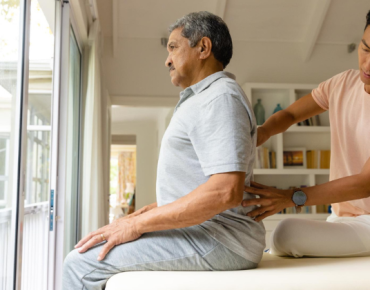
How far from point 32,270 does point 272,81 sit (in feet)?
10.8

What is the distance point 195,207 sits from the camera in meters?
1.11

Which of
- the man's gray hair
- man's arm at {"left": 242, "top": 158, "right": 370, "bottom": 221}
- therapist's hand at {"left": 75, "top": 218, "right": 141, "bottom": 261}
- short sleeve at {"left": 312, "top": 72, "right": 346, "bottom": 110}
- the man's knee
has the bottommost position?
the man's knee

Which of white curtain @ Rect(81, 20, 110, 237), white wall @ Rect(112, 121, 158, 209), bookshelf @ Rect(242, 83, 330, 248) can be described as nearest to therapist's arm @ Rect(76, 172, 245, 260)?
white curtain @ Rect(81, 20, 110, 237)

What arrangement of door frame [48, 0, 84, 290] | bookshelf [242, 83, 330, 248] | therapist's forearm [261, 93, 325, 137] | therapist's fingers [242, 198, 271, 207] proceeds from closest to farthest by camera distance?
therapist's fingers [242, 198, 271, 207] → therapist's forearm [261, 93, 325, 137] → door frame [48, 0, 84, 290] → bookshelf [242, 83, 330, 248]

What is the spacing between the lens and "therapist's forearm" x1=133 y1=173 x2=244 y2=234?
1.10 metres

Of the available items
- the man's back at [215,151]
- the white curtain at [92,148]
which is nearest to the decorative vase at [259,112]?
the white curtain at [92,148]

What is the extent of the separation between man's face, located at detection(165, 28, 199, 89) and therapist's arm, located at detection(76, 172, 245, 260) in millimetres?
445

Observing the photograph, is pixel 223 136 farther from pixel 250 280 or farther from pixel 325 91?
pixel 325 91

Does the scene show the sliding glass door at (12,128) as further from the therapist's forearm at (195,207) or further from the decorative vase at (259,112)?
the decorative vase at (259,112)

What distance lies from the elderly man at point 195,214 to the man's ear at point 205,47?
20 cm

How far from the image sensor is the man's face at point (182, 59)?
55.6 inches

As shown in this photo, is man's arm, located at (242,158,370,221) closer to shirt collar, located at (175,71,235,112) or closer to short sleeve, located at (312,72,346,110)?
shirt collar, located at (175,71,235,112)

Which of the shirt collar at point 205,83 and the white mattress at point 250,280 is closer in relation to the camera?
the white mattress at point 250,280

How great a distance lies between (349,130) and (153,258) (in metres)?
0.94
